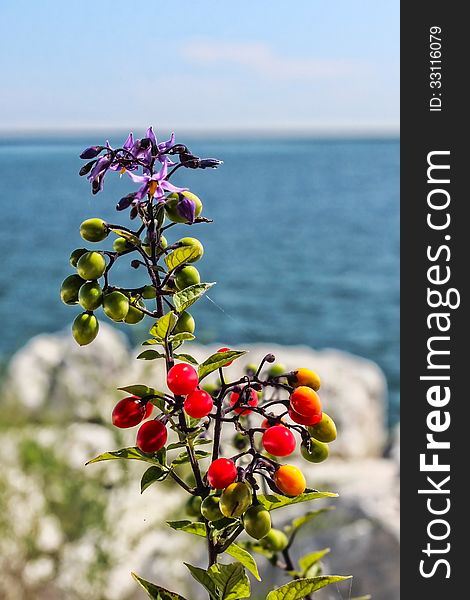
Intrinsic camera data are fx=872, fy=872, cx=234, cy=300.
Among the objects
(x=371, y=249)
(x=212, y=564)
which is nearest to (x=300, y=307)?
(x=371, y=249)

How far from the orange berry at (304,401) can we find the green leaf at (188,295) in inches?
3.0

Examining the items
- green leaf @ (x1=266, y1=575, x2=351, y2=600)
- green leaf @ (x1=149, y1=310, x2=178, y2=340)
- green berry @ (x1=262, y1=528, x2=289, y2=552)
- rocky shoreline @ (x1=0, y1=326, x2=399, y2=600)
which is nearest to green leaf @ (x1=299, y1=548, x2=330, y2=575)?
green berry @ (x1=262, y1=528, x2=289, y2=552)

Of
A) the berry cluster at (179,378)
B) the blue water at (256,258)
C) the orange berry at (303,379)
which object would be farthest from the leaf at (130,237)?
the blue water at (256,258)

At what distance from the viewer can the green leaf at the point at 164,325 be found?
465 mm

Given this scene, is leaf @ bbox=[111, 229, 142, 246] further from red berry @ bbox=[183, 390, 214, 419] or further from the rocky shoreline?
the rocky shoreline

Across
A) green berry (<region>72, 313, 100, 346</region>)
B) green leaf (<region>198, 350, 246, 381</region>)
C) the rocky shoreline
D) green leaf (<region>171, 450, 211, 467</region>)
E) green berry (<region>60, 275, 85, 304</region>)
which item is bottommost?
the rocky shoreline

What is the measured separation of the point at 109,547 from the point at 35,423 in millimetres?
806

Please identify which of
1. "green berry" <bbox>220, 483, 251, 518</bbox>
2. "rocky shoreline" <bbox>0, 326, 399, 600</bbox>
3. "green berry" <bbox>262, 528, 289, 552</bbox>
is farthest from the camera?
"rocky shoreline" <bbox>0, 326, 399, 600</bbox>

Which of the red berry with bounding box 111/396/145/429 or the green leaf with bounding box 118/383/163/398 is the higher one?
the green leaf with bounding box 118/383/163/398

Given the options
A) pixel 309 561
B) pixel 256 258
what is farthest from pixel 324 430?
pixel 256 258

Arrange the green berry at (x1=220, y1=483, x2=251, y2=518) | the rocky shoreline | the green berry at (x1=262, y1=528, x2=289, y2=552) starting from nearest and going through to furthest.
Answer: the green berry at (x1=220, y1=483, x2=251, y2=518) → the green berry at (x1=262, y1=528, x2=289, y2=552) → the rocky shoreline

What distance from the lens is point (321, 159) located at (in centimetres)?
2241

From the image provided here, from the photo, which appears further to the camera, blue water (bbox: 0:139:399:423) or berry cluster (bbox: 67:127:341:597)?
blue water (bbox: 0:139:399:423)

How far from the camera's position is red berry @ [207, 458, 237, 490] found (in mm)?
468
